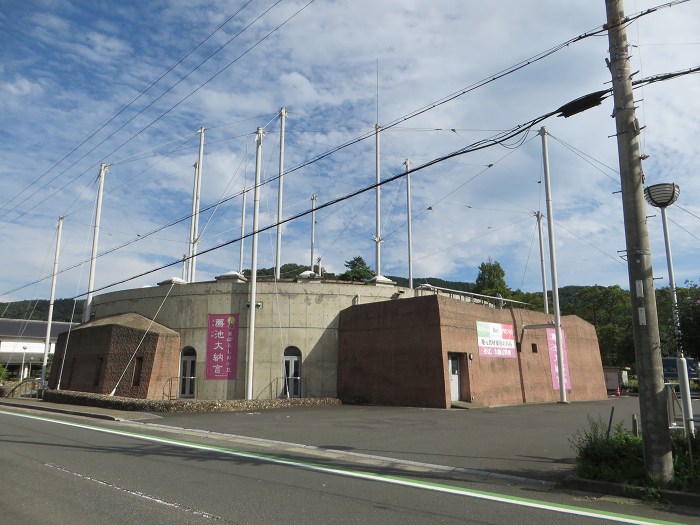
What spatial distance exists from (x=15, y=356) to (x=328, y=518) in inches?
2994

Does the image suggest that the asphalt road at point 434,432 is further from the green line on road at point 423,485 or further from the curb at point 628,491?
the green line on road at point 423,485

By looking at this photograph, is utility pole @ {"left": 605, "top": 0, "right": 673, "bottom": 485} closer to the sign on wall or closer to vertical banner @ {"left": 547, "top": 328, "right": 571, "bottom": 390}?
the sign on wall

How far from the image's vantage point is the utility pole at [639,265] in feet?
24.3

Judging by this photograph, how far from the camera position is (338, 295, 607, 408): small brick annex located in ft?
77.2

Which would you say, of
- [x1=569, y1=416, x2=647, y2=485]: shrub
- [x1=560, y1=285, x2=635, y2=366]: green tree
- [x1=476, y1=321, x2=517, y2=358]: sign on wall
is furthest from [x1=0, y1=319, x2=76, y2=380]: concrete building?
[x1=569, y1=416, x2=647, y2=485]: shrub

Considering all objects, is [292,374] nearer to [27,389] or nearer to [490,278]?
→ [27,389]

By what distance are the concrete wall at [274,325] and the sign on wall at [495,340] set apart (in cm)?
580

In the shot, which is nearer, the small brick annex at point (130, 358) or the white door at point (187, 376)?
the small brick annex at point (130, 358)

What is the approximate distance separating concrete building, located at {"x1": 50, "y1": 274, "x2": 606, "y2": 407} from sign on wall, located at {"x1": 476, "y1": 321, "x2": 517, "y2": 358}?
6 cm

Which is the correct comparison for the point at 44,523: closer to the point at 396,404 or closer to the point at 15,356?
the point at 396,404

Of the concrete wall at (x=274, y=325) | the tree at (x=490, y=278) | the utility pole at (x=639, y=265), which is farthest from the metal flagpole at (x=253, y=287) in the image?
the tree at (x=490, y=278)

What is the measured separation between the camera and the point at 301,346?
28.0m

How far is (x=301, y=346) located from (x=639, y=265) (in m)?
21.6

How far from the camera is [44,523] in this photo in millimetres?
5836
